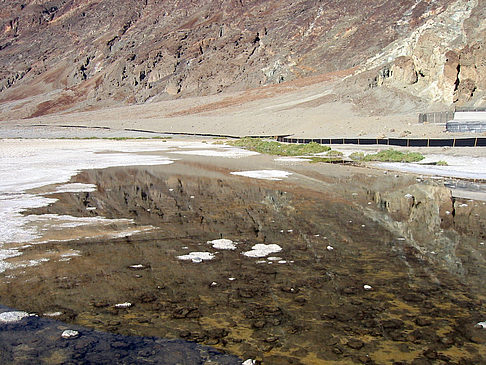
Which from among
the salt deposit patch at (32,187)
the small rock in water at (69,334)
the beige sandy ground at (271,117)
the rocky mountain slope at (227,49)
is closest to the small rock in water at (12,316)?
the small rock in water at (69,334)

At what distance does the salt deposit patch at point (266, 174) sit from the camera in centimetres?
1675

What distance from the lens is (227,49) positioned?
93688mm

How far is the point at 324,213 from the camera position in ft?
34.6

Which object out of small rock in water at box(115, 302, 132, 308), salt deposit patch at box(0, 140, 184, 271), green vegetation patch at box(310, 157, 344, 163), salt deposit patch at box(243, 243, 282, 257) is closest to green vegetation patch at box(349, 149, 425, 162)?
green vegetation patch at box(310, 157, 344, 163)

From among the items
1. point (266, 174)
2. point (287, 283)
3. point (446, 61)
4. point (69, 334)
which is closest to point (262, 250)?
point (287, 283)

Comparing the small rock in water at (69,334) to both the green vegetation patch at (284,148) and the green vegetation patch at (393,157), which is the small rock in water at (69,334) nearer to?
the green vegetation patch at (393,157)

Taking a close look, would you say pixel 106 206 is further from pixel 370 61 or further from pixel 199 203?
pixel 370 61

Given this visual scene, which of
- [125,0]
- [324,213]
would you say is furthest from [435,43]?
[125,0]

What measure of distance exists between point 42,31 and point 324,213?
162926 mm

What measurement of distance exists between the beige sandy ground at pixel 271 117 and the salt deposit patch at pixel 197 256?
26281 mm

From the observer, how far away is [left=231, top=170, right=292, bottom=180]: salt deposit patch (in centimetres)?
1675

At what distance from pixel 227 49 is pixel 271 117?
1796 inches

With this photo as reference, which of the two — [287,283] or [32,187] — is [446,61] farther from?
[287,283]

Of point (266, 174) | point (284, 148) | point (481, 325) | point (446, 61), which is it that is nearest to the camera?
point (481, 325)
